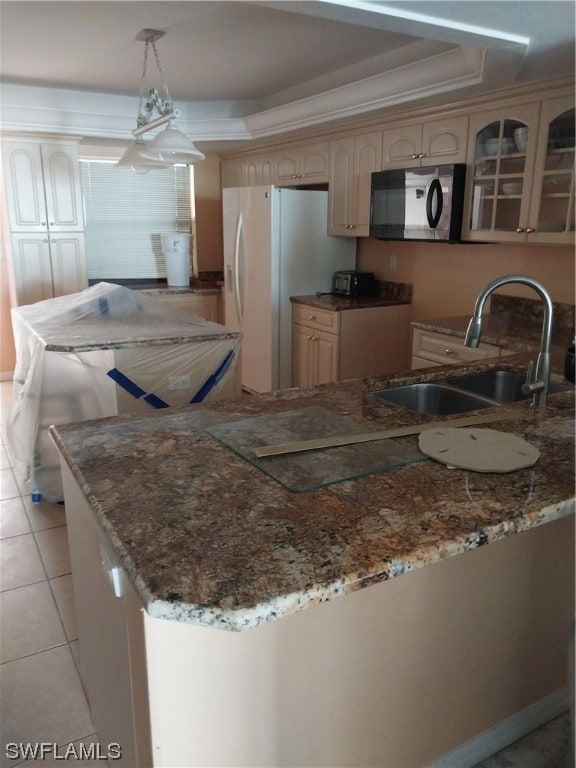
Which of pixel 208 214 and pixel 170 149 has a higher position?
pixel 170 149

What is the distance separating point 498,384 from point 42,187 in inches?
166

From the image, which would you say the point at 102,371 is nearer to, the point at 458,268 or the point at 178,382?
the point at 178,382

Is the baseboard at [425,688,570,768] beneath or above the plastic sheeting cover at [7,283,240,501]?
beneath

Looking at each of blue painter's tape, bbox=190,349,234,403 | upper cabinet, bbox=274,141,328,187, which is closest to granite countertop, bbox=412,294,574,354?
blue painter's tape, bbox=190,349,234,403

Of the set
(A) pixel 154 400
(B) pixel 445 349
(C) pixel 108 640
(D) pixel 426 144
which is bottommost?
(C) pixel 108 640

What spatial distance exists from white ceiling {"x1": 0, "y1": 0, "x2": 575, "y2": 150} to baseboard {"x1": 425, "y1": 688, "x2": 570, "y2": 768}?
6.97ft

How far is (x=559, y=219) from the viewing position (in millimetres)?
2908

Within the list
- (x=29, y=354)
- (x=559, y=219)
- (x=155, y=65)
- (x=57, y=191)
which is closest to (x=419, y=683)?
(x=559, y=219)

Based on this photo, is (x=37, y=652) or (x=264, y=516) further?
(x=37, y=652)

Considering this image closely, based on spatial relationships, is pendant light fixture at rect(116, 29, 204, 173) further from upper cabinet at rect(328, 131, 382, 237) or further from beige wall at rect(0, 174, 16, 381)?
beige wall at rect(0, 174, 16, 381)

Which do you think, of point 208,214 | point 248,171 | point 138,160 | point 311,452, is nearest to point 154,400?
point 138,160

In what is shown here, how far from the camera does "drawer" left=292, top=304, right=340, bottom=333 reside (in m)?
4.10

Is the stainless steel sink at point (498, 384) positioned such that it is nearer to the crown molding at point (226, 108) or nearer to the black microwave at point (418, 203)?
the black microwave at point (418, 203)

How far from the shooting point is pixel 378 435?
60.0 inches
